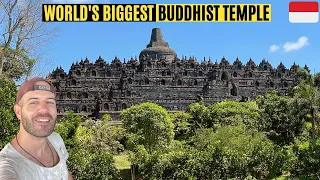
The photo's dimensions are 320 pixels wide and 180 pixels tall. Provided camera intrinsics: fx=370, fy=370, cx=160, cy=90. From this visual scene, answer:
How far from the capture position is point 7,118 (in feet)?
39.2

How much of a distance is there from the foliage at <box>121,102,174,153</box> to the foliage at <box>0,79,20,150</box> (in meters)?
23.7

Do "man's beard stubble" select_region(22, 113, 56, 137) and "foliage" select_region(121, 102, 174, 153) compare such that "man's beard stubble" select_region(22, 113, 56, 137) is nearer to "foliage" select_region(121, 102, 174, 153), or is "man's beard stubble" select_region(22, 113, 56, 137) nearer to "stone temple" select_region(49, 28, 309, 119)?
"foliage" select_region(121, 102, 174, 153)

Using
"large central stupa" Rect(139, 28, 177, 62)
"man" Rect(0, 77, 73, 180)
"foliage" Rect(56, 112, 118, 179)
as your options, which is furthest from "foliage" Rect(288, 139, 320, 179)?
"large central stupa" Rect(139, 28, 177, 62)

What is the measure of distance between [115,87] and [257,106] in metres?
26.3

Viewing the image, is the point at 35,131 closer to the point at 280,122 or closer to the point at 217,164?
the point at 217,164

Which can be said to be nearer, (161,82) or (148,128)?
(148,128)

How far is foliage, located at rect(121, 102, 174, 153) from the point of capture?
36.6 metres

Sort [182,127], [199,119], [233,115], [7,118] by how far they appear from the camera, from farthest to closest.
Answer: [199,119], [182,127], [233,115], [7,118]

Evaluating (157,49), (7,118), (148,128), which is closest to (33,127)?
(7,118)

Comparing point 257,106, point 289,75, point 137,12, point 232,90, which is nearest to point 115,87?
point 232,90

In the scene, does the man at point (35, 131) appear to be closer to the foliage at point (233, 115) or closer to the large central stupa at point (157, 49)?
the foliage at point (233, 115)

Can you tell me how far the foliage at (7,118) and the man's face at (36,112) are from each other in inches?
364

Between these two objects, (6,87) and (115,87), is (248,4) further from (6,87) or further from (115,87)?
(115,87)

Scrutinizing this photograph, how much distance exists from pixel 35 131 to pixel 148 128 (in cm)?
3460
